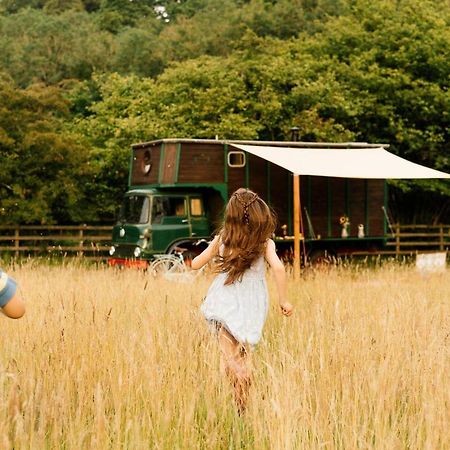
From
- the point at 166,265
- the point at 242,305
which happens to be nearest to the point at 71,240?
the point at 166,265

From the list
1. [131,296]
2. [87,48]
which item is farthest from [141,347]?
[87,48]

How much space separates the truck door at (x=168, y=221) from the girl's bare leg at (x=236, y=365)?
37.0 ft

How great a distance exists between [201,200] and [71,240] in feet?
22.2

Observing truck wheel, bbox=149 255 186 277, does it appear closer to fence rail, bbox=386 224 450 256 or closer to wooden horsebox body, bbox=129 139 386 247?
wooden horsebox body, bbox=129 139 386 247

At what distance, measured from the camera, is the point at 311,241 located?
60.3ft

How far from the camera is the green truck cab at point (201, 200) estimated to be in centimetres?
1623

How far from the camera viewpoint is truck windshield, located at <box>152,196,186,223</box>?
16.2 metres

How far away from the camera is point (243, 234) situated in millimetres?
4742

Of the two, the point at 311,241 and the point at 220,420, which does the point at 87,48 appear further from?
the point at 220,420

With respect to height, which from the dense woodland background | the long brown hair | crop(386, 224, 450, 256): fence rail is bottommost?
crop(386, 224, 450, 256): fence rail

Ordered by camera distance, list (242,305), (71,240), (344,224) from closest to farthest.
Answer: (242,305) < (344,224) < (71,240)

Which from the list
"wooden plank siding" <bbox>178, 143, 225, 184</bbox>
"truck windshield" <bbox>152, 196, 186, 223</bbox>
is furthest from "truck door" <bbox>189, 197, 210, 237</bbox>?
"wooden plank siding" <bbox>178, 143, 225, 184</bbox>

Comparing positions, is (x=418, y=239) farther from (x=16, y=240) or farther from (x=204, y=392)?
(x=204, y=392)

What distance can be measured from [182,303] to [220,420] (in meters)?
3.68
